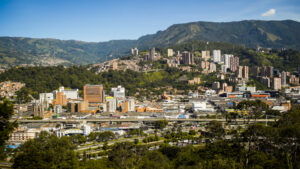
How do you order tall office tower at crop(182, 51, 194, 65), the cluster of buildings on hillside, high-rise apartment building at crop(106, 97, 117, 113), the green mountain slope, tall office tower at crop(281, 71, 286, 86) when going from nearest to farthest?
high-rise apartment building at crop(106, 97, 117, 113), the cluster of buildings on hillside, tall office tower at crop(281, 71, 286, 86), tall office tower at crop(182, 51, 194, 65), the green mountain slope

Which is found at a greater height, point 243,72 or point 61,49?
point 61,49

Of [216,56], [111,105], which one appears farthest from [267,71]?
[111,105]

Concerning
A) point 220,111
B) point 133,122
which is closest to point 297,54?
point 220,111

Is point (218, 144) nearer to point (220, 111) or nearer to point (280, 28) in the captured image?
point (220, 111)

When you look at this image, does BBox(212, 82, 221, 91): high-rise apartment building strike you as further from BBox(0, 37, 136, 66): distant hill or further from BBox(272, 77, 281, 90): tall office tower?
BBox(0, 37, 136, 66): distant hill

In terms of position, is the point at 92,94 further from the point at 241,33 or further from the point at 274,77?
the point at 241,33

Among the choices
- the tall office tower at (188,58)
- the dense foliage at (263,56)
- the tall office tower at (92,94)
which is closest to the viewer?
the tall office tower at (92,94)

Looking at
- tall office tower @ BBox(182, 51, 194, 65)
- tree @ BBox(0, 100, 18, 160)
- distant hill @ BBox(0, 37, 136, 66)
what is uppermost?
distant hill @ BBox(0, 37, 136, 66)

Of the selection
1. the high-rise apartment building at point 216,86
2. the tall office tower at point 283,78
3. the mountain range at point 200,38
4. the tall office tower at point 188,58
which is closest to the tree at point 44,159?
the high-rise apartment building at point 216,86

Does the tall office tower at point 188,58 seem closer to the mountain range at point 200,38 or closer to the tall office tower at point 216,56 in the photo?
the tall office tower at point 216,56

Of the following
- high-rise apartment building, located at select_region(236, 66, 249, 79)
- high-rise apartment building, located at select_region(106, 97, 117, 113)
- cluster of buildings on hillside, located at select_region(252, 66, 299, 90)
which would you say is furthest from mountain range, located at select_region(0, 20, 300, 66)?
high-rise apartment building, located at select_region(106, 97, 117, 113)

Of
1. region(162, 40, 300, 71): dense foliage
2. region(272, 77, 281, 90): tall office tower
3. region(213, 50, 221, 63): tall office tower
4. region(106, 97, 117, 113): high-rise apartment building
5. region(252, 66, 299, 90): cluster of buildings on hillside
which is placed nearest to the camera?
region(106, 97, 117, 113): high-rise apartment building
